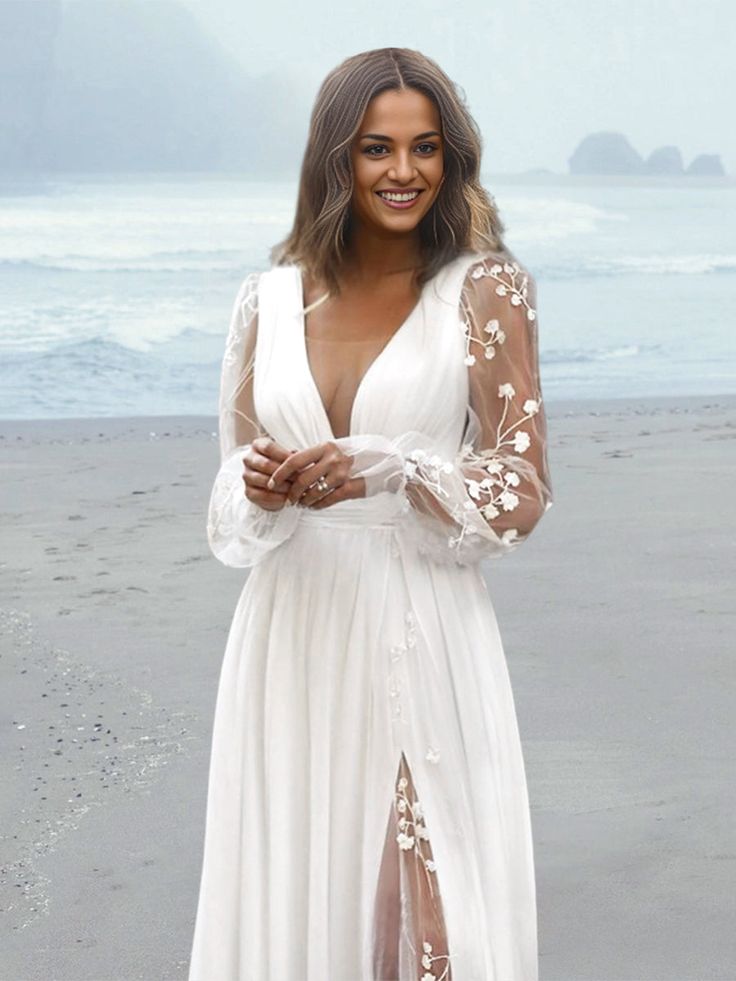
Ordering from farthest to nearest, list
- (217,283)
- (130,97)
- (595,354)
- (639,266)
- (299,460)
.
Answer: (130,97) < (639,266) < (217,283) < (595,354) < (299,460)

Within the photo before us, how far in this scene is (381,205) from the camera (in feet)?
9.59

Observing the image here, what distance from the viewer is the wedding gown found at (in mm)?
2896

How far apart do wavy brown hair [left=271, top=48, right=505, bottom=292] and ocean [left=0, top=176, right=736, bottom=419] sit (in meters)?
15.7

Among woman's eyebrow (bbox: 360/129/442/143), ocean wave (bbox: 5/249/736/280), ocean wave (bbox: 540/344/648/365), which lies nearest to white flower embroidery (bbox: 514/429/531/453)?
woman's eyebrow (bbox: 360/129/442/143)

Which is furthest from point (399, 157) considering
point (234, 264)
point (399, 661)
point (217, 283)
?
point (234, 264)

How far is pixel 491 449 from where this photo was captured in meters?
2.91

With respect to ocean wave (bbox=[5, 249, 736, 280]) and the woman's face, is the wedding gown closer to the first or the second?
the woman's face

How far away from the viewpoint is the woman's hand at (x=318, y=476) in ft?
8.91

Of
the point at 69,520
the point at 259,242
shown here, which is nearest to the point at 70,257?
the point at 259,242

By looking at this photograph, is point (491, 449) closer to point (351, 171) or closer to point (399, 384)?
point (399, 384)

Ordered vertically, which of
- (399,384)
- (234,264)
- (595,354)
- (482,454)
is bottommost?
(595,354)

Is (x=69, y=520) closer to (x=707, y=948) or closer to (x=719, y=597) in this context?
(x=719, y=597)

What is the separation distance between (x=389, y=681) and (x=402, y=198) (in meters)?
0.74

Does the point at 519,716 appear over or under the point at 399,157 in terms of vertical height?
under
